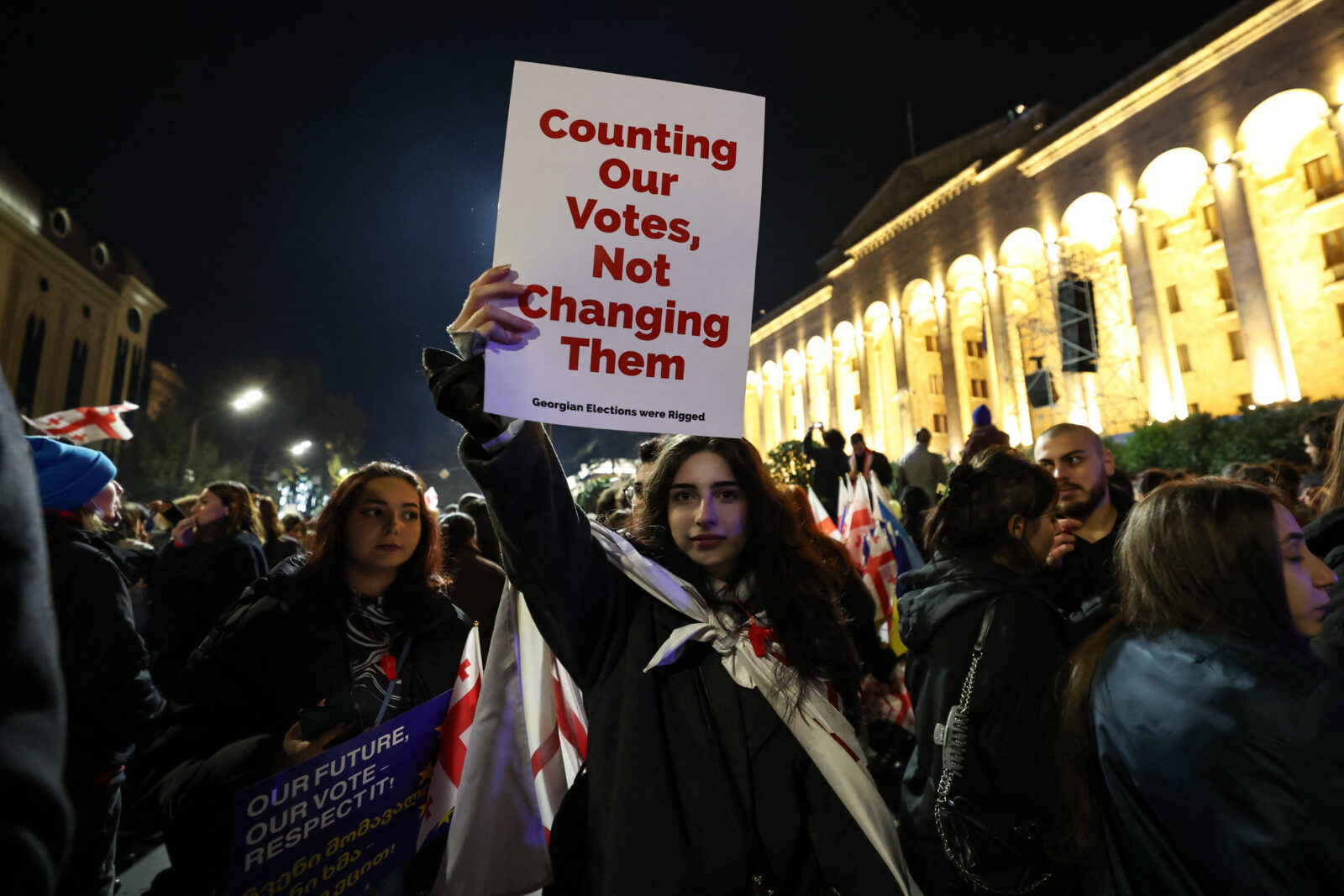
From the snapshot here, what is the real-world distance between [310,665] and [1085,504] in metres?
3.76

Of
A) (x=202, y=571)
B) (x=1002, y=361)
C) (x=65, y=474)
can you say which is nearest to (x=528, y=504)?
(x=65, y=474)

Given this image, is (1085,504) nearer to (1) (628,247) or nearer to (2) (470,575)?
(1) (628,247)

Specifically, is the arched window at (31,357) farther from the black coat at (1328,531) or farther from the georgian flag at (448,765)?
the black coat at (1328,531)

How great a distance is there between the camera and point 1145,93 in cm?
2295

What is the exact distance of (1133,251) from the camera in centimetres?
2339

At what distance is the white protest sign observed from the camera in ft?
5.26

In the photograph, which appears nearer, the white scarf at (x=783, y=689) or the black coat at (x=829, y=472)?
the white scarf at (x=783, y=689)

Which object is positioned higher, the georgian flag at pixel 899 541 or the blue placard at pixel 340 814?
the georgian flag at pixel 899 541

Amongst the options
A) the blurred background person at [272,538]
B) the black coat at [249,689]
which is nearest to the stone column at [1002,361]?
the blurred background person at [272,538]

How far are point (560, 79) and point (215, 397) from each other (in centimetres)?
4385

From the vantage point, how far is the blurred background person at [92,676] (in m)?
2.67

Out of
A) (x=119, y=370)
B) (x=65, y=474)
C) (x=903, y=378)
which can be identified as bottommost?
(x=65, y=474)

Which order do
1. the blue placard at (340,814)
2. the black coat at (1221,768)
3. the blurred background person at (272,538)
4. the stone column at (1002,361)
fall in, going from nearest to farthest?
the black coat at (1221,768), the blue placard at (340,814), the blurred background person at (272,538), the stone column at (1002,361)

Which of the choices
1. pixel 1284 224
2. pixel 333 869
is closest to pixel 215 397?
pixel 333 869
